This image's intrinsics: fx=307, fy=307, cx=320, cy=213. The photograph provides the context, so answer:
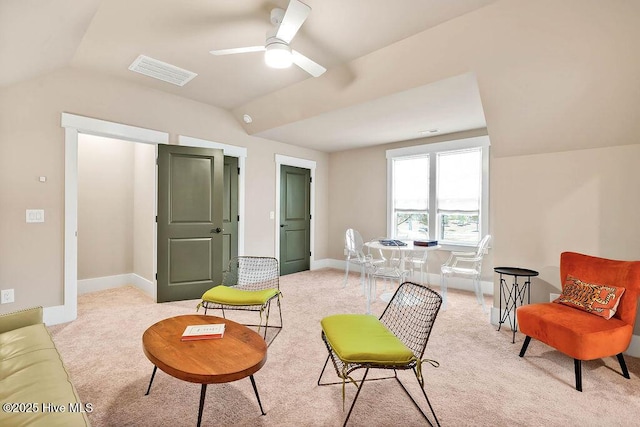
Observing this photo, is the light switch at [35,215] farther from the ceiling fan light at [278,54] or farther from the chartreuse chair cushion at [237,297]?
the ceiling fan light at [278,54]

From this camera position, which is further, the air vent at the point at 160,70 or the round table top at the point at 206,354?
the air vent at the point at 160,70

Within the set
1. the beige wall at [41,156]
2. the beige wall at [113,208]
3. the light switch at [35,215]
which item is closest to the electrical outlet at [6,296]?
the beige wall at [41,156]

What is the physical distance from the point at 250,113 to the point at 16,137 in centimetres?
262

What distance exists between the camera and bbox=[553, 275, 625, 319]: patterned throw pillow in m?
2.38

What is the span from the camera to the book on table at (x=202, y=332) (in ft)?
6.35

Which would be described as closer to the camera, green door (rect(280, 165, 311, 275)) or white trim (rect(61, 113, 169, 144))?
white trim (rect(61, 113, 169, 144))

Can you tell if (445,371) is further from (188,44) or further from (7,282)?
(7,282)

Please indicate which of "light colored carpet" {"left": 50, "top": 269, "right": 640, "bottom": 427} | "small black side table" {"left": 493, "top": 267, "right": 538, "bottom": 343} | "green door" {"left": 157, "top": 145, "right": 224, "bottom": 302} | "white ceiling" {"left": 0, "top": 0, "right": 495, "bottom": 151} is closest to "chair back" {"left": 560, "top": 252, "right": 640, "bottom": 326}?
"small black side table" {"left": 493, "top": 267, "right": 538, "bottom": 343}

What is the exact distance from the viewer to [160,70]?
3420mm

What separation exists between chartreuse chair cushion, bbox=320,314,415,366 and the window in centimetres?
340

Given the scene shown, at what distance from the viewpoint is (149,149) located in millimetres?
4418

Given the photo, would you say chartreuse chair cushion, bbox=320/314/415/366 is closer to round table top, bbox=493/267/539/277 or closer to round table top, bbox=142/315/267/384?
round table top, bbox=142/315/267/384

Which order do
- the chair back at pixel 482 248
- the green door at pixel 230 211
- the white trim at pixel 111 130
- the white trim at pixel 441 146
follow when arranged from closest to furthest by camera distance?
the white trim at pixel 111 130 → the chair back at pixel 482 248 → the white trim at pixel 441 146 → the green door at pixel 230 211

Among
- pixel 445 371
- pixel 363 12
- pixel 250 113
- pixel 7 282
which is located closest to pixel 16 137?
pixel 7 282
